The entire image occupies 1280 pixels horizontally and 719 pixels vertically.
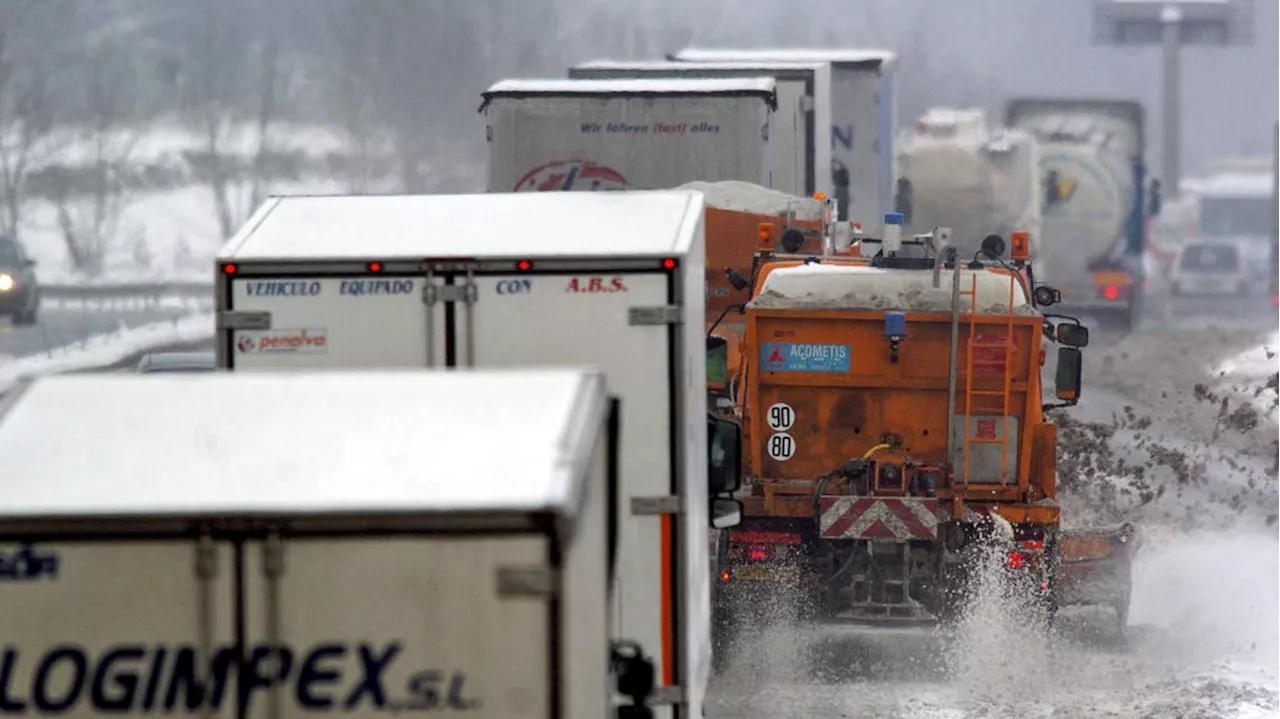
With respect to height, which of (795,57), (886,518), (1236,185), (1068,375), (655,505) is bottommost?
(1236,185)

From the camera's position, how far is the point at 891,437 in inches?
557

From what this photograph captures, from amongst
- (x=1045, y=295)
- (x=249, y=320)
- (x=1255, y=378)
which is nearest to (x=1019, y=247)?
(x=1045, y=295)

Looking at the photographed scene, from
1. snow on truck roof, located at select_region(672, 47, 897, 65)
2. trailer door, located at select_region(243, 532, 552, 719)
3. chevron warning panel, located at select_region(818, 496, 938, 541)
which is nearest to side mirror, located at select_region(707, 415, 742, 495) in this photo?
trailer door, located at select_region(243, 532, 552, 719)

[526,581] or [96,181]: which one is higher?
[526,581]

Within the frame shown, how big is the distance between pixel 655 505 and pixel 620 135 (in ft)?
45.2

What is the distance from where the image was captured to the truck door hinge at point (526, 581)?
5211 millimetres

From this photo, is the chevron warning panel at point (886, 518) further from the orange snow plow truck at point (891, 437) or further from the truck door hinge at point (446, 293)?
the truck door hinge at point (446, 293)

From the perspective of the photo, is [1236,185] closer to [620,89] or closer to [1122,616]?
[620,89]

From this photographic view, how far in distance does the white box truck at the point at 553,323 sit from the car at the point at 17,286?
30911mm

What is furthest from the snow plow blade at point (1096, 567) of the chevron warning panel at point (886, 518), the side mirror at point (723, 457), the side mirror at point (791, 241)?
the side mirror at point (723, 457)

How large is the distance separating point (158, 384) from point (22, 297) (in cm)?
3372

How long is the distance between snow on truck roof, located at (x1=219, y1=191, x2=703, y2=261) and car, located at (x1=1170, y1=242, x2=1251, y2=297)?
53.3 meters

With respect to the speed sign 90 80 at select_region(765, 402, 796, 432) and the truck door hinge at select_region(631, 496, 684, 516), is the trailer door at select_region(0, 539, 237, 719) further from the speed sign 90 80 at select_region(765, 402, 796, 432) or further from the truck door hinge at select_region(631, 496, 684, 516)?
the speed sign 90 80 at select_region(765, 402, 796, 432)

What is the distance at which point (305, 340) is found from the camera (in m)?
7.87
